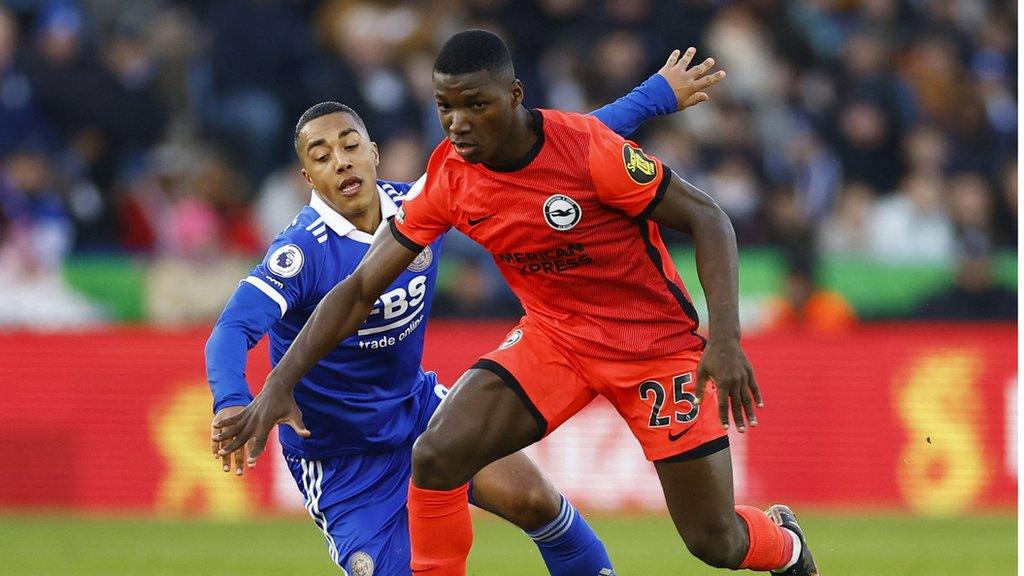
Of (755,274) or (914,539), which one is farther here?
(755,274)

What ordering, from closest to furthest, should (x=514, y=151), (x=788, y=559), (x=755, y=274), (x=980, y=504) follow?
1. (x=514, y=151)
2. (x=788, y=559)
3. (x=980, y=504)
4. (x=755, y=274)

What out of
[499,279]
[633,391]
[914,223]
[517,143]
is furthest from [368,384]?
[914,223]

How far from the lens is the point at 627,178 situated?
5.83m

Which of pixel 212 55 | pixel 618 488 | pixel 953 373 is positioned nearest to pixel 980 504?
pixel 953 373

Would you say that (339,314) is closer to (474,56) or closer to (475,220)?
(475,220)

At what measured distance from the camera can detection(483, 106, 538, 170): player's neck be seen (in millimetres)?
5859

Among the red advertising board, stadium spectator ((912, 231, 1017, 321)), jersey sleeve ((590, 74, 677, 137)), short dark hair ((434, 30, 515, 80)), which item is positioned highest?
short dark hair ((434, 30, 515, 80))

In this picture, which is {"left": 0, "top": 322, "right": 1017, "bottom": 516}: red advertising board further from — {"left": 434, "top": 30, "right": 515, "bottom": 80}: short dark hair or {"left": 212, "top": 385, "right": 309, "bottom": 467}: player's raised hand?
{"left": 434, "top": 30, "right": 515, "bottom": 80}: short dark hair

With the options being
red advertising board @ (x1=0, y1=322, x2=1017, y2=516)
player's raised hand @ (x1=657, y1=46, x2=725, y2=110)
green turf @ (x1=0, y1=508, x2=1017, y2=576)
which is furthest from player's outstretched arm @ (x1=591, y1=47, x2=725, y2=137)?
red advertising board @ (x1=0, y1=322, x2=1017, y2=516)

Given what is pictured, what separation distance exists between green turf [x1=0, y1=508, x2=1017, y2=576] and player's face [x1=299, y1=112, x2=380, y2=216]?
2909mm

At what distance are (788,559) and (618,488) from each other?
4945mm

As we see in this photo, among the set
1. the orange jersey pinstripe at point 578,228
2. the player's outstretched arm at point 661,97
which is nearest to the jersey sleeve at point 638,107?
the player's outstretched arm at point 661,97

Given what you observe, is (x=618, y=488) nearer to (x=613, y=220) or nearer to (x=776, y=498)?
(x=776, y=498)

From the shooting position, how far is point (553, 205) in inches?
233
